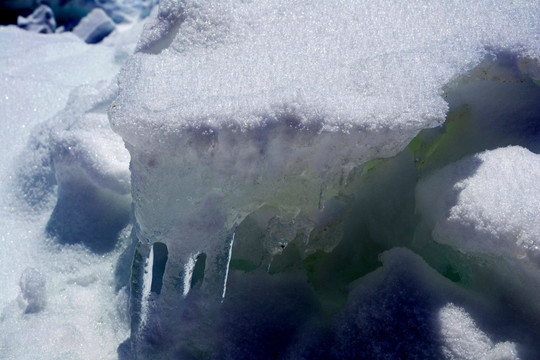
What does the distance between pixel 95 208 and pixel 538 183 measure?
1.06 m

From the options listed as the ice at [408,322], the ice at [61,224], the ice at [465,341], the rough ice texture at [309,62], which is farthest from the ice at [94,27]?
the ice at [465,341]

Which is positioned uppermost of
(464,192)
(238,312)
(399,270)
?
(464,192)

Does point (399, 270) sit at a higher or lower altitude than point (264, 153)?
lower

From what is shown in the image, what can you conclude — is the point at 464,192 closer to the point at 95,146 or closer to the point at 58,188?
the point at 95,146

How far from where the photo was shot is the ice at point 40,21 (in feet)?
8.61

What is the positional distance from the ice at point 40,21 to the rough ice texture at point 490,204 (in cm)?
227

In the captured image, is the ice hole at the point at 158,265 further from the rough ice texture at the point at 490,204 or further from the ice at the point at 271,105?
the rough ice texture at the point at 490,204

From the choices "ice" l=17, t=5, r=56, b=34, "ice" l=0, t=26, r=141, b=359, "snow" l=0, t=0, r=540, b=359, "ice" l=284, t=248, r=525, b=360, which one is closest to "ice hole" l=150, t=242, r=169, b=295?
"snow" l=0, t=0, r=540, b=359

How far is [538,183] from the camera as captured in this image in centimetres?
99

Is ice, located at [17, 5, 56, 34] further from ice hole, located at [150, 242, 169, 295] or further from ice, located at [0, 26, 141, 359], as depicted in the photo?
ice hole, located at [150, 242, 169, 295]

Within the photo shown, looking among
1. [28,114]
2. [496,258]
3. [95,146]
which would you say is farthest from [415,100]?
[28,114]

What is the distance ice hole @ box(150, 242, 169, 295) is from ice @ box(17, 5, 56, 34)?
6.39 feet

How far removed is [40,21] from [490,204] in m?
2.46

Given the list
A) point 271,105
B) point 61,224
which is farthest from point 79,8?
point 271,105
